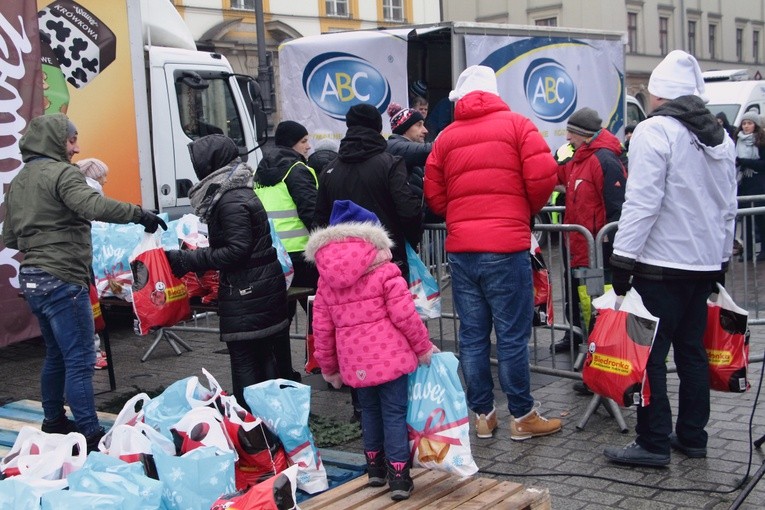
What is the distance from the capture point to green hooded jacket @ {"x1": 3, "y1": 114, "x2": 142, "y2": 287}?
5285 mm

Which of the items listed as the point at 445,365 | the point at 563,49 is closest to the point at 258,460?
the point at 445,365

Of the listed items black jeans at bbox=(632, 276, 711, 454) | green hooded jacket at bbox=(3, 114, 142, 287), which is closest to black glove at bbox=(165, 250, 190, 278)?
green hooded jacket at bbox=(3, 114, 142, 287)

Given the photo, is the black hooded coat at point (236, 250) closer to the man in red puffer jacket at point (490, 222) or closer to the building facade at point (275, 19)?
the man in red puffer jacket at point (490, 222)

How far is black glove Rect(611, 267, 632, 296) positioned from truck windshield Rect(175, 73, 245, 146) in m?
6.03

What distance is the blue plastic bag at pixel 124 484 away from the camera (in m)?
3.63

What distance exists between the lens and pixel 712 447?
5168 millimetres

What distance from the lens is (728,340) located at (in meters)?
5.04

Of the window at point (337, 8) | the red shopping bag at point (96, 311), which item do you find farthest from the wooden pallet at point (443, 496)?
the window at point (337, 8)

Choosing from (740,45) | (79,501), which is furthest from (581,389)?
(740,45)

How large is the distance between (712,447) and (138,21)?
6.33 m

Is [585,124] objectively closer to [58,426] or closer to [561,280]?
[561,280]

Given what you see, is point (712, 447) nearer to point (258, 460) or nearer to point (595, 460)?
point (595, 460)

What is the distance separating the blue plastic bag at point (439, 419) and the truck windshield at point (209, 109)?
19.8 ft

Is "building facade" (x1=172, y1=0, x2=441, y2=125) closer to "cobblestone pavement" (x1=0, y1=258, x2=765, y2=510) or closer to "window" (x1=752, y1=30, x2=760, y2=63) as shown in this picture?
"window" (x1=752, y1=30, x2=760, y2=63)
